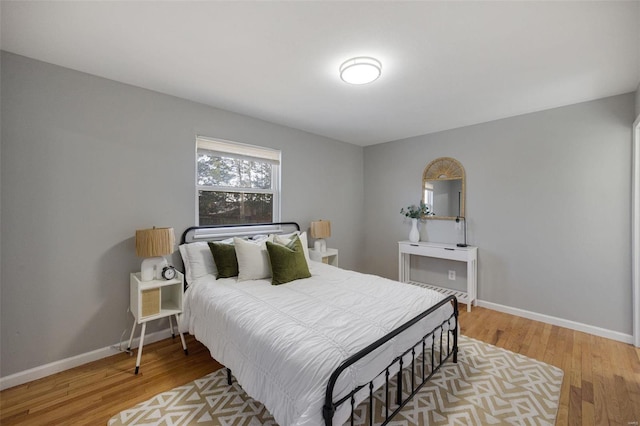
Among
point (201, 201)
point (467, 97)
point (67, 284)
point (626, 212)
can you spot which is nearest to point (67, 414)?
point (67, 284)

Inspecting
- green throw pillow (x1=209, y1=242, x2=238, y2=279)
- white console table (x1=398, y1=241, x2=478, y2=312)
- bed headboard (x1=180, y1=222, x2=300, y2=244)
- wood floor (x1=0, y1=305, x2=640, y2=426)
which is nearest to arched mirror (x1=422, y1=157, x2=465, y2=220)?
white console table (x1=398, y1=241, x2=478, y2=312)

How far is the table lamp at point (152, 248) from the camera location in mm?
2336

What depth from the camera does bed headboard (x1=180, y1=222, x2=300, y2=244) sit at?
2945 millimetres

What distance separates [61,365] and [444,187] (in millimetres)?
4780

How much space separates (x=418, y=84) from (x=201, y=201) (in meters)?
2.61

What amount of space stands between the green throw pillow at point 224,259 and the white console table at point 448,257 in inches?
105

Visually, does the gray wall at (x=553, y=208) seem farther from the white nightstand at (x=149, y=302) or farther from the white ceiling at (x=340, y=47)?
the white nightstand at (x=149, y=302)

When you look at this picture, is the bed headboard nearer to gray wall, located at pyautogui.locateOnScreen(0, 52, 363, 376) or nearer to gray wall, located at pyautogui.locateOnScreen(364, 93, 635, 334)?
gray wall, located at pyautogui.locateOnScreen(0, 52, 363, 376)

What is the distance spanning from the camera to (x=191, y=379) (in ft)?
7.08

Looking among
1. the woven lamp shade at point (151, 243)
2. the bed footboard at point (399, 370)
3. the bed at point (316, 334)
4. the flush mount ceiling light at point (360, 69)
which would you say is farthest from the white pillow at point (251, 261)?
the flush mount ceiling light at point (360, 69)

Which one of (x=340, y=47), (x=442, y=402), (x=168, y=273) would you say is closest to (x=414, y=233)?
(x=442, y=402)

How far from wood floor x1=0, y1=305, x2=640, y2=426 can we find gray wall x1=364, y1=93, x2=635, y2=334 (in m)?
0.51

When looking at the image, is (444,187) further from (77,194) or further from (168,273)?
(77,194)

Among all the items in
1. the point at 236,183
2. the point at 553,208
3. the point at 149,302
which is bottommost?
the point at 149,302
